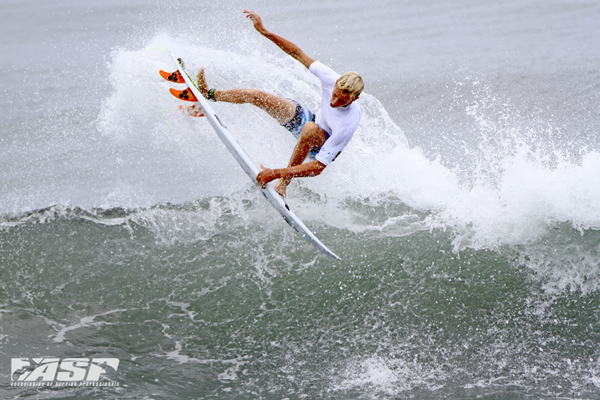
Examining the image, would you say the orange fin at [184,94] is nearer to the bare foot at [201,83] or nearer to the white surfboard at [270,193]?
the bare foot at [201,83]

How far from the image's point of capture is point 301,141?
5035 mm

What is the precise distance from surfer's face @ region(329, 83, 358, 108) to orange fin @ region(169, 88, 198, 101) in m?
1.82

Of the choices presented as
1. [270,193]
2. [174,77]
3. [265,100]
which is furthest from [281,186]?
[174,77]

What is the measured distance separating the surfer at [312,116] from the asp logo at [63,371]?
2.02 metres

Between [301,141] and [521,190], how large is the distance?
250 cm

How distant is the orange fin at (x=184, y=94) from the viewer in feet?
18.9

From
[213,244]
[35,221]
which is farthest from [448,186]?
[35,221]

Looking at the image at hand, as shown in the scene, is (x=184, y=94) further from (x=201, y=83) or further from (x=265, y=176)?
(x=265, y=176)

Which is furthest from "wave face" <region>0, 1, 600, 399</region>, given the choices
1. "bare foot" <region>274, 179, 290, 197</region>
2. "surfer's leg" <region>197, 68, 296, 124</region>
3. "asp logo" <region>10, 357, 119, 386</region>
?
"surfer's leg" <region>197, 68, 296, 124</region>

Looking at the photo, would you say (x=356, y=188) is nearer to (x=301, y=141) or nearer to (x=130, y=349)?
(x=301, y=141)

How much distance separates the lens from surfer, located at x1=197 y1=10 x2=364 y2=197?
451 cm

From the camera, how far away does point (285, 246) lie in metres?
5.76

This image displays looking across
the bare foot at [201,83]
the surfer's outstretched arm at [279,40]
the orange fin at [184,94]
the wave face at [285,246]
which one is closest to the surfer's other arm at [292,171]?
the surfer's outstretched arm at [279,40]

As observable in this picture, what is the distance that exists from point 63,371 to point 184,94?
290 centimetres
